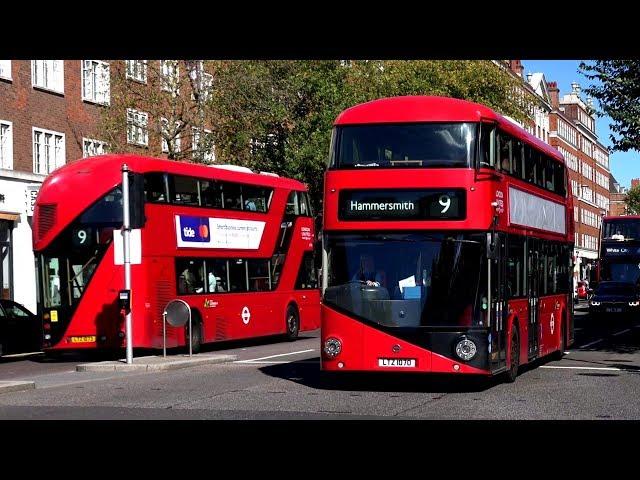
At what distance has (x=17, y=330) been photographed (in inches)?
1097

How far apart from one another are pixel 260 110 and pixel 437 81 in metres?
12.2

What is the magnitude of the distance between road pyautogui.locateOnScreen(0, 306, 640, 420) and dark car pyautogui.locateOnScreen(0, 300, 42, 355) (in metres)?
2.45

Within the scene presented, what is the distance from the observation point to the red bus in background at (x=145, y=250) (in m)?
25.1

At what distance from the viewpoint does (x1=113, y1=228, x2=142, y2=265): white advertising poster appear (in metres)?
23.5

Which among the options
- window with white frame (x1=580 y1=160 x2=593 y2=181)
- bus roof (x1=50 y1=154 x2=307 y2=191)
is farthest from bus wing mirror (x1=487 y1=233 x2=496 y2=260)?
window with white frame (x1=580 y1=160 x2=593 y2=181)

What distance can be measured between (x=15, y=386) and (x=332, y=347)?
4.72 meters

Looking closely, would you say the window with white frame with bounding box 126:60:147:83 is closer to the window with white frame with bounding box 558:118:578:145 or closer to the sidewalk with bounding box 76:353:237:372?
the sidewalk with bounding box 76:353:237:372

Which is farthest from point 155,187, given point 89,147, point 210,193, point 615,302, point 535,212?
point 615,302

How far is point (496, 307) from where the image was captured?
17.8 meters

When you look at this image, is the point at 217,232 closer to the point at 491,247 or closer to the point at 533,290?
the point at 533,290
